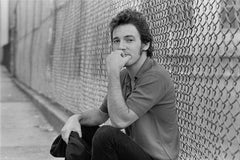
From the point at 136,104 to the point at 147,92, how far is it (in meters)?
0.10

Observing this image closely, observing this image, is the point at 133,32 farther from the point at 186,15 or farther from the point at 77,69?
the point at 77,69

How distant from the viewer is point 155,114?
2670 mm

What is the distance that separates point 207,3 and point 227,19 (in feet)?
1.07

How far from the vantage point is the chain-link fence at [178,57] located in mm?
2768

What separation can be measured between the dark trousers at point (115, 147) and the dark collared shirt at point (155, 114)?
0.09 metres

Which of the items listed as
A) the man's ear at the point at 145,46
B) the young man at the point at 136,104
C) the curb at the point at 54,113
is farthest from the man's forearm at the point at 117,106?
the curb at the point at 54,113

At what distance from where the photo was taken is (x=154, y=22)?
138 inches

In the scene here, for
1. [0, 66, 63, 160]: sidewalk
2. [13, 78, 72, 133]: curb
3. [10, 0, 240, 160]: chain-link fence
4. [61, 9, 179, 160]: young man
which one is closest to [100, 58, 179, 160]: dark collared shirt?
[61, 9, 179, 160]: young man

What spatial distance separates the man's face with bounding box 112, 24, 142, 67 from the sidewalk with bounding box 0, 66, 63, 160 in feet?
8.54

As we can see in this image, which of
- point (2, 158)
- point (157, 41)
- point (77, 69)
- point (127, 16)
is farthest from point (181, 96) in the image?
point (77, 69)

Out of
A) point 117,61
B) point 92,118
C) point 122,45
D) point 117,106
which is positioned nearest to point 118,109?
point 117,106

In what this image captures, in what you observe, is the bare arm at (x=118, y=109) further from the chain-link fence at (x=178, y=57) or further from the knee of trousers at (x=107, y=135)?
the chain-link fence at (x=178, y=57)

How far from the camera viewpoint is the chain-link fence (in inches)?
109

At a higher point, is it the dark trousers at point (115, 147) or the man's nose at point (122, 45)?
the man's nose at point (122, 45)
